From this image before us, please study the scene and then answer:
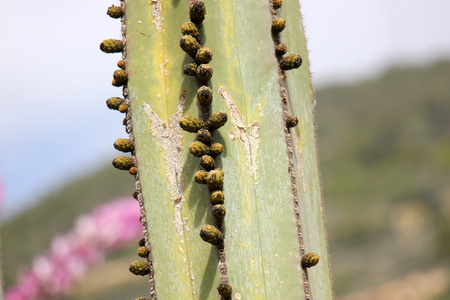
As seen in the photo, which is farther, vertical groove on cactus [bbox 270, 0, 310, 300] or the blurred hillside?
the blurred hillside

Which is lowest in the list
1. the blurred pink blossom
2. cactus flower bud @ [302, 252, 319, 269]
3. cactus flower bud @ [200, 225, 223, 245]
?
cactus flower bud @ [302, 252, 319, 269]

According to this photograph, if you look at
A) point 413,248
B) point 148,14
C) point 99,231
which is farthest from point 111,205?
point 413,248

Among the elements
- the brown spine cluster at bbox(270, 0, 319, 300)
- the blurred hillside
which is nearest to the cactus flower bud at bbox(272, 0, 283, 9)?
the brown spine cluster at bbox(270, 0, 319, 300)

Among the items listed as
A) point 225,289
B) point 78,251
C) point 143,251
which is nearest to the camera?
point 225,289

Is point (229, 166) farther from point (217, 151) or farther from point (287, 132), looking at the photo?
point (287, 132)

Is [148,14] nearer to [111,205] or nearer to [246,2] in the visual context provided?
[246,2]

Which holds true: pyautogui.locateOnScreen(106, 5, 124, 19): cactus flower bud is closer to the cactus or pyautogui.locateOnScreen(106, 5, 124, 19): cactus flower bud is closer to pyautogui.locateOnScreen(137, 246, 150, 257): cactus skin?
the cactus

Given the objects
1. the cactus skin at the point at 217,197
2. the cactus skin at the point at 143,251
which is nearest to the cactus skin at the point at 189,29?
the cactus skin at the point at 217,197

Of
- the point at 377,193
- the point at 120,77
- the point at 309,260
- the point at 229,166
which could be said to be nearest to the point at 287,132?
the point at 229,166
